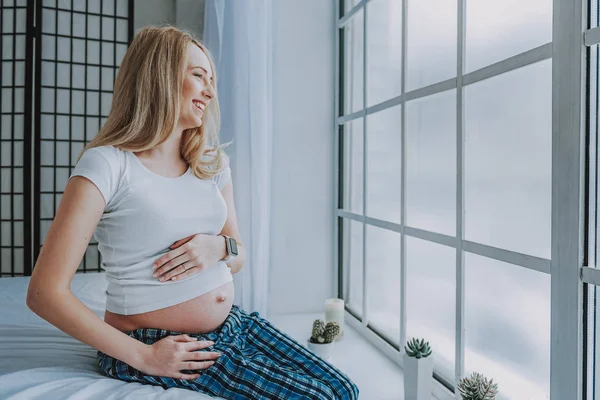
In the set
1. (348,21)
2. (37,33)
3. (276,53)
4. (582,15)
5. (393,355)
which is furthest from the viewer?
(37,33)

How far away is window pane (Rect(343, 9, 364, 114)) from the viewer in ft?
7.43

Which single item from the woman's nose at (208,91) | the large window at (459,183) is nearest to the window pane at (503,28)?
the large window at (459,183)

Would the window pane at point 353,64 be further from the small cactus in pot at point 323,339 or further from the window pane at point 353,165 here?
the small cactus in pot at point 323,339

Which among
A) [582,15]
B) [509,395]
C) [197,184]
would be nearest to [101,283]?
[197,184]

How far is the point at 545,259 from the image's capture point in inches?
42.8

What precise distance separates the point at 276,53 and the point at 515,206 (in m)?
1.23

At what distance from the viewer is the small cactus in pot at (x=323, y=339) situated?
1729 millimetres

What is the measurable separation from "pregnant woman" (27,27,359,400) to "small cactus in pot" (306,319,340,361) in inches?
19.9

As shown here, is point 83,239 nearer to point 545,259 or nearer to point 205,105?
point 205,105

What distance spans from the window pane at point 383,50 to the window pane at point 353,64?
11 centimetres

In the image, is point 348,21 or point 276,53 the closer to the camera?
point 276,53

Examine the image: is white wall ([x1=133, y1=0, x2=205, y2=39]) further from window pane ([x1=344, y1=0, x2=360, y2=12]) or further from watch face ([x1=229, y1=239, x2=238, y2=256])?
watch face ([x1=229, y1=239, x2=238, y2=256])

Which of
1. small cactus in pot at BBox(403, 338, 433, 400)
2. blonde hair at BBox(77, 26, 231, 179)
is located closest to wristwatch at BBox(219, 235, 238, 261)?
blonde hair at BBox(77, 26, 231, 179)

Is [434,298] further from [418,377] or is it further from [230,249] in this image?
[230,249]
